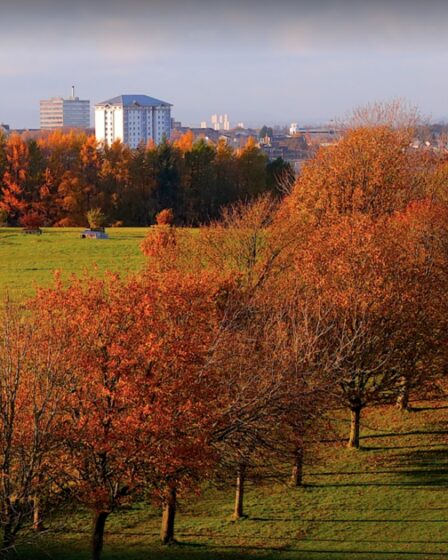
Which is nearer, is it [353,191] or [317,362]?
[317,362]

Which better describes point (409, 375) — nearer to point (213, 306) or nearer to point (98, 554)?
point (213, 306)

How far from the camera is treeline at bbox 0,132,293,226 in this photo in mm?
90562

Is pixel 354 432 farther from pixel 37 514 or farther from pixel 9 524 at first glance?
pixel 9 524

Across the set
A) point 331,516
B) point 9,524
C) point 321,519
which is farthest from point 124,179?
point 9,524

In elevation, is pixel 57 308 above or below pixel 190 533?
above

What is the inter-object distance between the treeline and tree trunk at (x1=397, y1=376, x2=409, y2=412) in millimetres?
57212

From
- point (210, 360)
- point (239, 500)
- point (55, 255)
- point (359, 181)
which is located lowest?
point (55, 255)

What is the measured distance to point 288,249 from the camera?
38000mm

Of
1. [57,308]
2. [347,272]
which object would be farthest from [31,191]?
[57,308]

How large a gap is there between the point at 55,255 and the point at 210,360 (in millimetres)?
42652

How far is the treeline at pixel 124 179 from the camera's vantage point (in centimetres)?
9056

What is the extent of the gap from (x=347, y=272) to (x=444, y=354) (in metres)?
4.38

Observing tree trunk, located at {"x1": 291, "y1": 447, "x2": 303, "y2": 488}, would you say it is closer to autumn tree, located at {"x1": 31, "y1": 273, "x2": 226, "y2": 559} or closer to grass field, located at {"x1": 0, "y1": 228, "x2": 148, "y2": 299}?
autumn tree, located at {"x1": 31, "y1": 273, "x2": 226, "y2": 559}

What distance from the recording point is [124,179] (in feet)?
315
